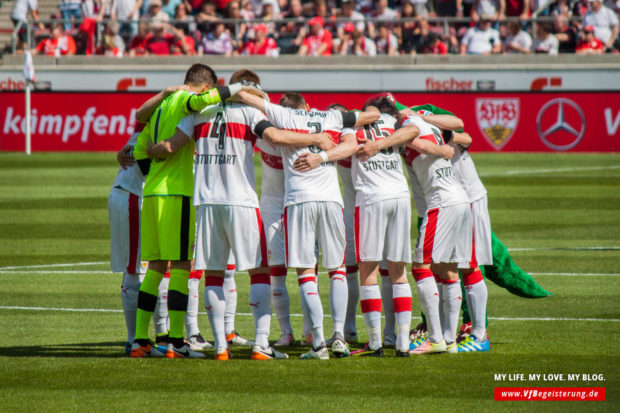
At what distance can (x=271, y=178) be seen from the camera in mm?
8758

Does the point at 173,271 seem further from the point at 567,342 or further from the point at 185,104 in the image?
the point at 567,342

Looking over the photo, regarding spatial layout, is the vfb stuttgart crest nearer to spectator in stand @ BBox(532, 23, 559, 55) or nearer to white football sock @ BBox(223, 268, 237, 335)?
spectator in stand @ BBox(532, 23, 559, 55)

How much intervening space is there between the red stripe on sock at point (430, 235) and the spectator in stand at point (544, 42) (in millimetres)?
22607

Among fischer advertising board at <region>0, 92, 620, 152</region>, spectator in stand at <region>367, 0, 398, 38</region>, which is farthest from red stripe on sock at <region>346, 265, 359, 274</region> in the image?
spectator in stand at <region>367, 0, 398, 38</region>

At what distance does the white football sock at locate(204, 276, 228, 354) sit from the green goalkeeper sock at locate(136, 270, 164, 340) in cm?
48

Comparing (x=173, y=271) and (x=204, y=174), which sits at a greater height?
(x=204, y=174)

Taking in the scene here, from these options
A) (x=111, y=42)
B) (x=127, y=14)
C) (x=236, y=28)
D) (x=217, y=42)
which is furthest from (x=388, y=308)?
(x=127, y=14)

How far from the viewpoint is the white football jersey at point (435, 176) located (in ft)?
27.7

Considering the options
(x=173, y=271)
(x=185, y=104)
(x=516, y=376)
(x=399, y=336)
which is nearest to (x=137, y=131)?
(x=185, y=104)

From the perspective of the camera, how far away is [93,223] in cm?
1827

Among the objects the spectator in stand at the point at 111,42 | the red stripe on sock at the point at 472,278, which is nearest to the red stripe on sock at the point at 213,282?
the red stripe on sock at the point at 472,278

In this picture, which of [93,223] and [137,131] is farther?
[93,223]

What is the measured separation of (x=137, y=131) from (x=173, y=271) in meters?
1.40

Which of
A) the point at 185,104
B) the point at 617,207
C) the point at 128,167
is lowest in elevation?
the point at 617,207
